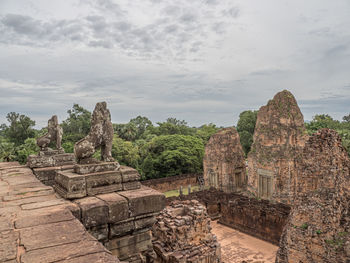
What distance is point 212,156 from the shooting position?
2152 centimetres

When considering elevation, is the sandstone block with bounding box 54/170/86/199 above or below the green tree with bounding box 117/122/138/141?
below

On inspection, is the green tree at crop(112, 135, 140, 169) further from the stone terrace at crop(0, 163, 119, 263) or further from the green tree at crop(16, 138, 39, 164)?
the stone terrace at crop(0, 163, 119, 263)

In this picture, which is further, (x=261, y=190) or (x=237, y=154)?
(x=237, y=154)

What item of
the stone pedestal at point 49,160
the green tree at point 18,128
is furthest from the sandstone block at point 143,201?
the green tree at point 18,128

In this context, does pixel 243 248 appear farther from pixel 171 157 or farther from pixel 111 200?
pixel 171 157

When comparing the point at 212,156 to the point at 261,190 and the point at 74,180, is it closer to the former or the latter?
the point at 261,190

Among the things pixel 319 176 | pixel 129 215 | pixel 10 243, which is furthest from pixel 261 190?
pixel 10 243

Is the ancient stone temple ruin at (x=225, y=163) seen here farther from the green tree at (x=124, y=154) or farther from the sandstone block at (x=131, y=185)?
the sandstone block at (x=131, y=185)

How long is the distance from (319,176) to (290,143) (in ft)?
26.1

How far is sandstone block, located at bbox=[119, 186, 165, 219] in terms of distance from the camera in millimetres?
2918

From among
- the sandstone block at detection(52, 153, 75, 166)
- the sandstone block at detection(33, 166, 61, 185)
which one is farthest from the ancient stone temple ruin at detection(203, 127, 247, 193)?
the sandstone block at detection(33, 166, 61, 185)

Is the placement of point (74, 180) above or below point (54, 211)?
above

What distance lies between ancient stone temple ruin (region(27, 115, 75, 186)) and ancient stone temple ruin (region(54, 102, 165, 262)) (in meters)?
2.21

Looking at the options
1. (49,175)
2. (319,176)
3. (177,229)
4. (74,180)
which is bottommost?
(177,229)
